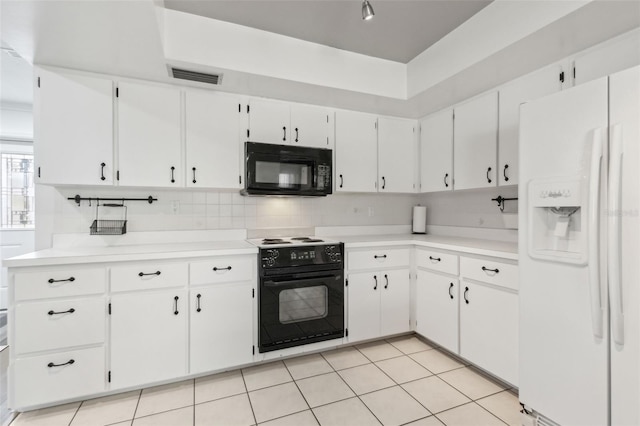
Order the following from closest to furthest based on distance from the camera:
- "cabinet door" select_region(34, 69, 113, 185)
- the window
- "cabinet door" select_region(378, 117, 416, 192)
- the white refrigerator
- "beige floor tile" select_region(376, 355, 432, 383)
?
the white refrigerator → "cabinet door" select_region(34, 69, 113, 185) → "beige floor tile" select_region(376, 355, 432, 383) → "cabinet door" select_region(378, 117, 416, 192) → the window

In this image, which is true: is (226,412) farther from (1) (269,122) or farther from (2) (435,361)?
(1) (269,122)

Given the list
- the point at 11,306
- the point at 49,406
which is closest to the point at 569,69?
the point at 11,306

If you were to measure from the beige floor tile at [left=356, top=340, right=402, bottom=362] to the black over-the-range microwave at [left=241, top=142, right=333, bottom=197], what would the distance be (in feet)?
4.82

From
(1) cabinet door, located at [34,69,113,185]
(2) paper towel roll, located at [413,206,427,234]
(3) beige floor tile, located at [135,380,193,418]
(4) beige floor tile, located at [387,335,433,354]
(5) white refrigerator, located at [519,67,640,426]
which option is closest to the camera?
(5) white refrigerator, located at [519,67,640,426]

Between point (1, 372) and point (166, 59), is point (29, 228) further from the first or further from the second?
point (166, 59)

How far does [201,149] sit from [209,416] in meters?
1.91

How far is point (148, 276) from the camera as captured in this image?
2113 mm

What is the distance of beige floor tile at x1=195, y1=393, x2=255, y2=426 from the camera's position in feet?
6.01

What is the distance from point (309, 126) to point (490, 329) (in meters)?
2.22

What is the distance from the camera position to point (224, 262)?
231 centimetres

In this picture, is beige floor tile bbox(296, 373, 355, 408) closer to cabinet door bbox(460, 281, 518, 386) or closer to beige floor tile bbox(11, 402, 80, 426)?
cabinet door bbox(460, 281, 518, 386)

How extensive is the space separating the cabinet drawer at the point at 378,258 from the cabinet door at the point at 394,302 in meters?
0.08

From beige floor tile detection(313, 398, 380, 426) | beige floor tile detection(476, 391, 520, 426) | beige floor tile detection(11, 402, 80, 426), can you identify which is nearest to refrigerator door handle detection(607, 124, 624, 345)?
beige floor tile detection(476, 391, 520, 426)

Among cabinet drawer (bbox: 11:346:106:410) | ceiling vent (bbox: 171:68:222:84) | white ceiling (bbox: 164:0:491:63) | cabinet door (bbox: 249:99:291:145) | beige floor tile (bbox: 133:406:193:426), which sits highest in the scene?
white ceiling (bbox: 164:0:491:63)
